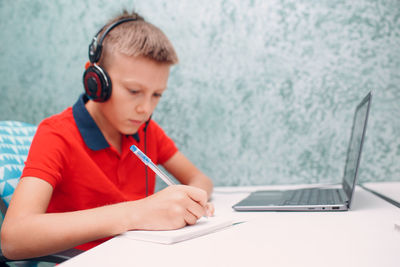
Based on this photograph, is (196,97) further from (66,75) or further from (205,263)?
(205,263)

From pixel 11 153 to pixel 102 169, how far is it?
228 mm

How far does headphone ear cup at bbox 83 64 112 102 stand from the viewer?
797 mm

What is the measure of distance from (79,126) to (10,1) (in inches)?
34.8

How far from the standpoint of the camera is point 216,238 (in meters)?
0.52

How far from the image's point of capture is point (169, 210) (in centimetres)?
57

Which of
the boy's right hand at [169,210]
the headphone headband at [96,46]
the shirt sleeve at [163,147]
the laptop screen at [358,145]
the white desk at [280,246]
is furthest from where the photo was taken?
the shirt sleeve at [163,147]

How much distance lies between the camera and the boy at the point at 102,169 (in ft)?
1.89

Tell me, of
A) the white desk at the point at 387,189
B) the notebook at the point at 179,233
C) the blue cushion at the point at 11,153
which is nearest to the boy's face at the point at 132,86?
the blue cushion at the point at 11,153

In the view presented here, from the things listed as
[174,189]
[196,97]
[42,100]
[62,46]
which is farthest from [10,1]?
[174,189]

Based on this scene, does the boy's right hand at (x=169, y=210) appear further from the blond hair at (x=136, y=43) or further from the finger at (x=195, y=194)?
the blond hair at (x=136, y=43)

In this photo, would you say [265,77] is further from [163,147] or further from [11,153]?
[11,153]

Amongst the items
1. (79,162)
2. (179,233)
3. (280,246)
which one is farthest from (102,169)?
(280,246)

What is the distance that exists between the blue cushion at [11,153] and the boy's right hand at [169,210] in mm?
375

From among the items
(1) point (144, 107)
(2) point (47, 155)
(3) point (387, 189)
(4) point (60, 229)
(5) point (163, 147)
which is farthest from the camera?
(5) point (163, 147)
